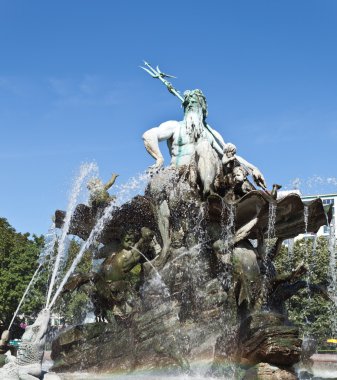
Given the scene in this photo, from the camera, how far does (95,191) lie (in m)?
12.2

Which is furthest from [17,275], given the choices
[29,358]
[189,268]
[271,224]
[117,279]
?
[29,358]

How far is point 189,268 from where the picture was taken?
10984 millimetres

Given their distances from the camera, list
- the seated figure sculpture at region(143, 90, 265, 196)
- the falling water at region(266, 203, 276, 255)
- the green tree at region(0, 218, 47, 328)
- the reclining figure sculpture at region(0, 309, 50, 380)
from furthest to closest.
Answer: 1. the green tree at region(0, 218, 47, 328)
2. the seated figure sculpture at region(143, 90, 265, 196)
3. the falling water at region(266, 203, 276, 255)
4. the reclining figure sculpture at region(0, 309, 50, 380)

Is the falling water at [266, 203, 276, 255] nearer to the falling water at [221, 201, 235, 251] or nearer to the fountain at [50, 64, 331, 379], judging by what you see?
the fountain at [50, 64, 331, 379]

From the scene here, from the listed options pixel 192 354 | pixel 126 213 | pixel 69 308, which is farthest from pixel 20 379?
pixel 69 308

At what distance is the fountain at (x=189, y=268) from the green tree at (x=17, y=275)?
23.9 m

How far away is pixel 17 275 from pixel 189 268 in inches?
1090

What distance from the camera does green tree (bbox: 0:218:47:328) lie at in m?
35.8

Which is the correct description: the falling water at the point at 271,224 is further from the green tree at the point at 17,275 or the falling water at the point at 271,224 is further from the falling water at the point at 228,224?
the green tree at the point at 17,275

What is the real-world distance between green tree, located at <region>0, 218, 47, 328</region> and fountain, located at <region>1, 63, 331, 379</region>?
2391 centimetres

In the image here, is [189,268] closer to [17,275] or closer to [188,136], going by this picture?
[188,136]

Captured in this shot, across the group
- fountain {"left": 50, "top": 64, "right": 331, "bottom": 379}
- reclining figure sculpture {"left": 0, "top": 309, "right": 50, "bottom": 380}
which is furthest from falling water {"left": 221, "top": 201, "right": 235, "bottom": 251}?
reclining figure sculpture {"left": 0, "top": 309, "right": 50, "bottom": 380}

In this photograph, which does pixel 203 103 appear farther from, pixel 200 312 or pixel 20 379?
pixel 20 379

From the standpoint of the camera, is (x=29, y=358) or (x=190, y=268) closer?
(x=29, y=358)
